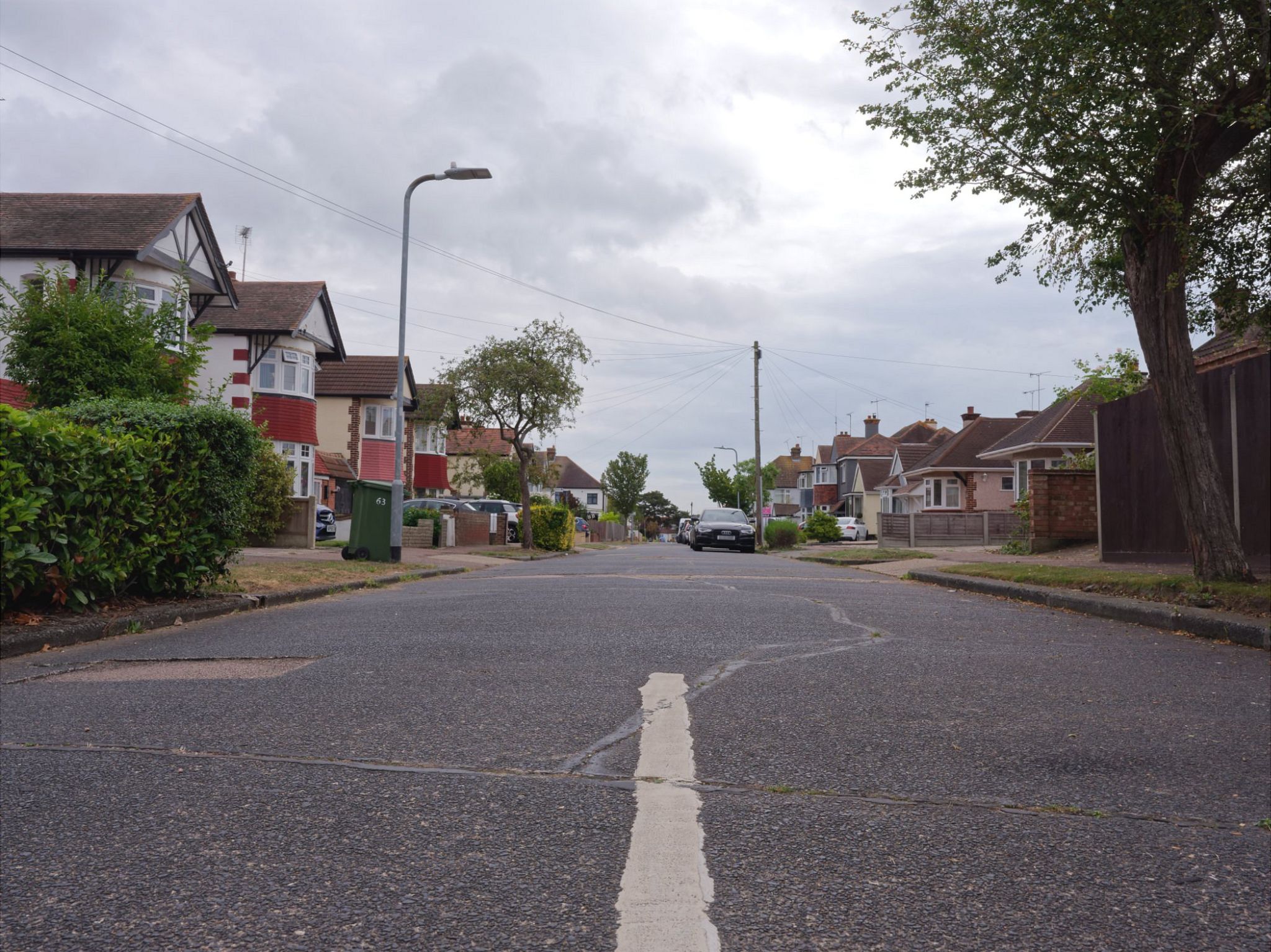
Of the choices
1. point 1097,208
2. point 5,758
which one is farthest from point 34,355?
point 1097,208

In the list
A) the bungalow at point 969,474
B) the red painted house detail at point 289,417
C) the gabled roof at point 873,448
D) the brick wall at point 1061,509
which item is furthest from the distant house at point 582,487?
the brick wall at point 1061,509

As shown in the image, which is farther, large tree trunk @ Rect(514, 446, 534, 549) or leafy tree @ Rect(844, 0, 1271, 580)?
large tree trunk @ Rect(514, 446, 534, 549)

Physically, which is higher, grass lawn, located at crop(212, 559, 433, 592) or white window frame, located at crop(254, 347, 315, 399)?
white window frame, located at crop(254, 347, 315, 399)

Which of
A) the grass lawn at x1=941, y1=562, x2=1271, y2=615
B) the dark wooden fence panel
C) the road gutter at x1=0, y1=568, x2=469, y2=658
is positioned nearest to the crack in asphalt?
the road gutter at x1=0, y1=568, x2=469, y2=658

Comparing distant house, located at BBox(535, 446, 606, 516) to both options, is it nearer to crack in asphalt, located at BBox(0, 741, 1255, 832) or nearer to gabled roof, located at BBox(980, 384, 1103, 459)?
gabled roof, located at BBox(980, 384, 1103, 459)

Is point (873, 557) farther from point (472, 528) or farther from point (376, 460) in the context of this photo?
point (376, 460)

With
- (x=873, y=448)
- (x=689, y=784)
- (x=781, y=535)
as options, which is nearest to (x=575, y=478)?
(x=873, y=448)

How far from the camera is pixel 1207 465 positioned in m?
11.2

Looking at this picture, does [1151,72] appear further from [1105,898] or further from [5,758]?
[5,758]

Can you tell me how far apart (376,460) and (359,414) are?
2.37 metres

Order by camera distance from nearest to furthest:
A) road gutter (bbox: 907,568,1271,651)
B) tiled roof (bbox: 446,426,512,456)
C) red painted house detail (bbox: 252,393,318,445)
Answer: road gutter (bbox: 907,568,1271,651), tiled roof (bbox: 446,426,512,456), red painted house detail (bbox: 252,393,318,445)

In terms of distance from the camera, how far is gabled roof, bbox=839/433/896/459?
84.2 m

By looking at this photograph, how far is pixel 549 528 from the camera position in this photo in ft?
123

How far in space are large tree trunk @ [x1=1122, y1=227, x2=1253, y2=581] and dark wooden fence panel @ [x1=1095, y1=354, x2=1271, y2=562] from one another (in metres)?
0.33
